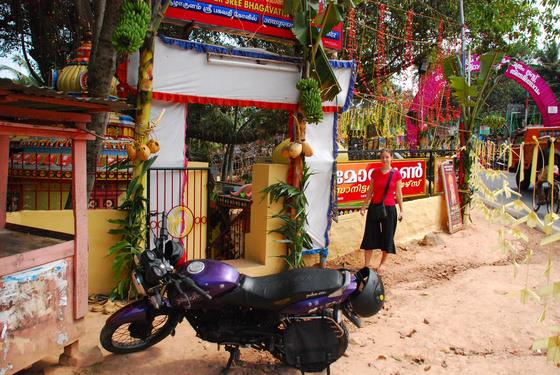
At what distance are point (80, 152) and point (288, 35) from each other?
3.68 meters

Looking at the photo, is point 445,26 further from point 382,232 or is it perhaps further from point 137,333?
point 137,333

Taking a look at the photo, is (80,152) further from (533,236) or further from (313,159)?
(533,236)

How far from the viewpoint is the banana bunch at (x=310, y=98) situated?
5750 millimetres

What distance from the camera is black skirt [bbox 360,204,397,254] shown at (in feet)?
20.0

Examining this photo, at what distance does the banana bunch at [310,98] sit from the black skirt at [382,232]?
156 cm

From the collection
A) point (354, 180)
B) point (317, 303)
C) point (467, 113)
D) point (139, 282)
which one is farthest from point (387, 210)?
point (467, 113)

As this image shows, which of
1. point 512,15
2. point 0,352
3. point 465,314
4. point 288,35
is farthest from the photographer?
point 512,15

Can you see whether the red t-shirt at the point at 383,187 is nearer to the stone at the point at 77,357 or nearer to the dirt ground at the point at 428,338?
the dirt ground at the point at 428,338

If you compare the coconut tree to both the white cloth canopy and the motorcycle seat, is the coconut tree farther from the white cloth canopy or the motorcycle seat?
the motorcycle seat

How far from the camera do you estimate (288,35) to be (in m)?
6.29

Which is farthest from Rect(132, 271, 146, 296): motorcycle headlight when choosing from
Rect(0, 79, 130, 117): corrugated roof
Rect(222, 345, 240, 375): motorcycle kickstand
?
Rect(0, 79, 130, 117): corrugated roof

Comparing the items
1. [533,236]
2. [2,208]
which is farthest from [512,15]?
[2,208]

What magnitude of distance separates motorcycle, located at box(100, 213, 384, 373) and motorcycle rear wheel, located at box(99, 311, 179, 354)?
0.04 m

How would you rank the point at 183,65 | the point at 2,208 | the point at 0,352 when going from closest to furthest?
the point at 0,352, the point at 2,208, the point at 183,65
